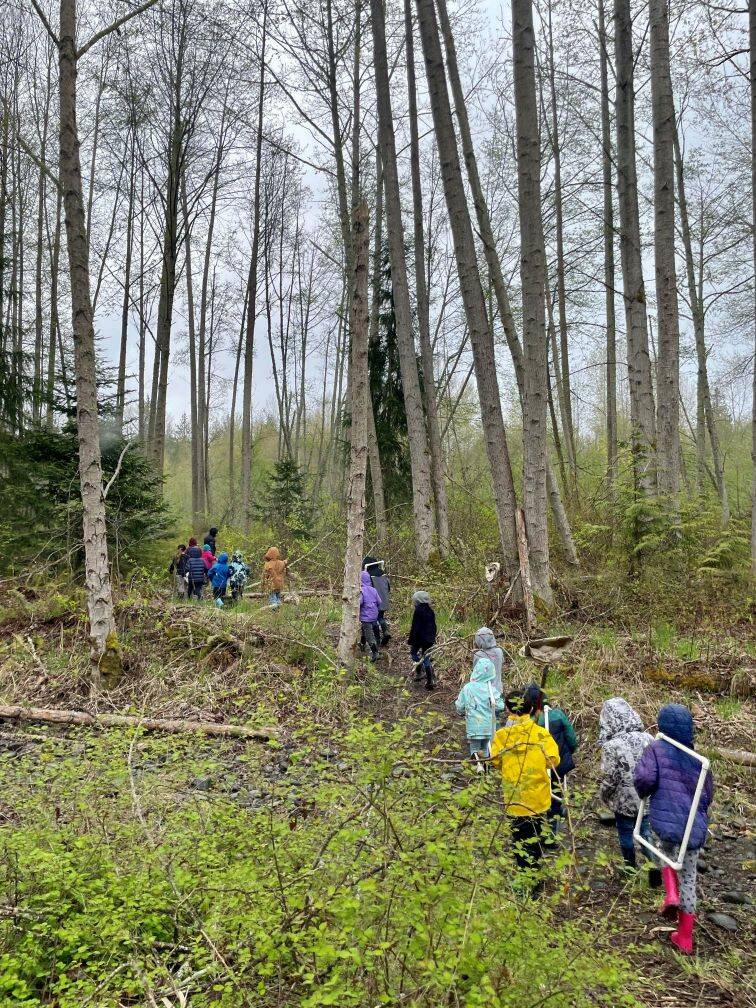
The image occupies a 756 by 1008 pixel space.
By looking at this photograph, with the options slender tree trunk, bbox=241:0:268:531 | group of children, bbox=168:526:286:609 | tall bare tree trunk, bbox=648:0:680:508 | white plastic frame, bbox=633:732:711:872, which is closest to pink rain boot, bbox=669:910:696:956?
white plastic frame, bbox=633:732:711:872

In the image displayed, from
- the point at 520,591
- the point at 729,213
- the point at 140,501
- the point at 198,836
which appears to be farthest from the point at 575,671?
the point at 729,213

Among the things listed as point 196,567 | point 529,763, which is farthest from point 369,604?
point 196,567

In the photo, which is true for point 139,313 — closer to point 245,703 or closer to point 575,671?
point 245,703

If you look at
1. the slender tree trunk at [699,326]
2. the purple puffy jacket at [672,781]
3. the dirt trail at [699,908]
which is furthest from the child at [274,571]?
Result: the slender tree trunk at [699,326]

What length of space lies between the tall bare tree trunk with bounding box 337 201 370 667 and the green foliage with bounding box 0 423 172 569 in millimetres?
5086

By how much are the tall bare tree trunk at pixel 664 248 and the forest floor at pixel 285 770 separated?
3.24 m

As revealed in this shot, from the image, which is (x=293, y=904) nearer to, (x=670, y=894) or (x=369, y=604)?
(x=670, y=894)

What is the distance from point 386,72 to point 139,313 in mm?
13467

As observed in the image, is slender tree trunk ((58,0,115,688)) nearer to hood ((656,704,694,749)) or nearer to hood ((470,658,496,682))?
hood ((470,658,496,682))

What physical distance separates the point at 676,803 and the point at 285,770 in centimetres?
366

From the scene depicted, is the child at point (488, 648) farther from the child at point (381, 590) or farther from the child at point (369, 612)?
the child at point (381, 590)

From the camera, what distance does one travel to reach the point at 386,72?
1282 cm

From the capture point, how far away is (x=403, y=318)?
14.3m

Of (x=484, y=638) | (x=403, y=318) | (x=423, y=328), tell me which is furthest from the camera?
(x=423, y=328)
